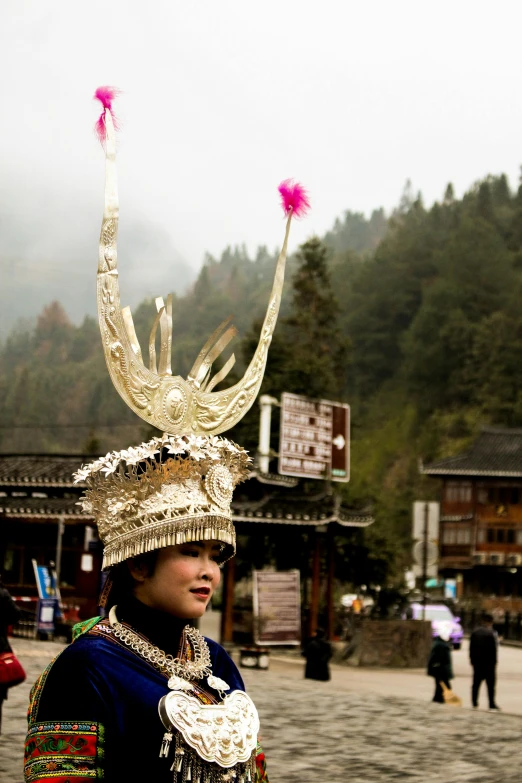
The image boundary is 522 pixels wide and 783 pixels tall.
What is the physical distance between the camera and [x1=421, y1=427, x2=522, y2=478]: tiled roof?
217ft

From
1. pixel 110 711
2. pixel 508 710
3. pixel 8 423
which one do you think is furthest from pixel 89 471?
pixel 8 423

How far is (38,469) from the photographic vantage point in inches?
1329

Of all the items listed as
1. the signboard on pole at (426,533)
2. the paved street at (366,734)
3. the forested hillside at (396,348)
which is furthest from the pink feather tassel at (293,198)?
the forested hillside at (396,348)

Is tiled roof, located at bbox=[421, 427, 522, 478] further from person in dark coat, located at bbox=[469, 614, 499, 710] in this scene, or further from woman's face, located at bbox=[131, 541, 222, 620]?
woman's face, located at bbox=[131, 541, 222, 620]

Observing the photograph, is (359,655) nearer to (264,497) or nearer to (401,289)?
(264,497)

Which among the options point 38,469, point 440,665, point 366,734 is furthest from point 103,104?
point 38,469

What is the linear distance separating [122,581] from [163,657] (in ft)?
0.89

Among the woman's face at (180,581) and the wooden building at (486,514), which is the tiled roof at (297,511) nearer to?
the woman's face at (180,581)

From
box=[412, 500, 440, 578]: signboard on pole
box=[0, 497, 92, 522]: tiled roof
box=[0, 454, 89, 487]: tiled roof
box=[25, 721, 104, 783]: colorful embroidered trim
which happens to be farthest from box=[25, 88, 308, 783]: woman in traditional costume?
box=[0, 454, 89, 487]: tiled roof

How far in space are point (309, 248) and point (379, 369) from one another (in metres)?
52.2

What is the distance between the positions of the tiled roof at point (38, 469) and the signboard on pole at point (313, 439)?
6.49 meters

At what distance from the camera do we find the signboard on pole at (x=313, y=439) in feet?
90.5

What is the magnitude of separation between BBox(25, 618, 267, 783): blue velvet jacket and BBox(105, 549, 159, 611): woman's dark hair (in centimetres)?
24

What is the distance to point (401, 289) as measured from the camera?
355 feet
